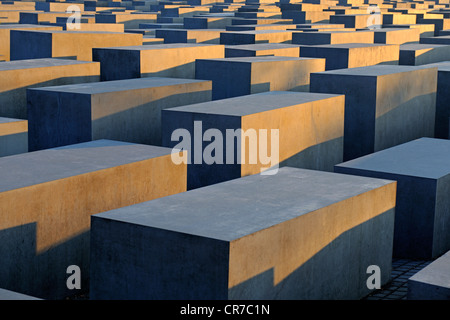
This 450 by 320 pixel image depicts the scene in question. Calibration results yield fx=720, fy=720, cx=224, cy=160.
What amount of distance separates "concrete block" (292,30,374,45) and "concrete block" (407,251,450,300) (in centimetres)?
1581

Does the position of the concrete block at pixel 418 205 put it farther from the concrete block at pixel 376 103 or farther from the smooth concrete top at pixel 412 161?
the concrete block at pixel 376 103

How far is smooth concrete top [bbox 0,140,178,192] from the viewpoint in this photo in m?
7.84

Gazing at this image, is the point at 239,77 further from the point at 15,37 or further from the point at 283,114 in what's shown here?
the point at 15,37

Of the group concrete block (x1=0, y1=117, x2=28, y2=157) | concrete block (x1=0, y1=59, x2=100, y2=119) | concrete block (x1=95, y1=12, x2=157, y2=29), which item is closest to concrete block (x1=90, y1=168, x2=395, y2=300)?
concrete block (x1=0, y1=117, x2=28, y2=157)

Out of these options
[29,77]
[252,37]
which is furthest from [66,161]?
[252,37]

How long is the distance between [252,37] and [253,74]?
672cm

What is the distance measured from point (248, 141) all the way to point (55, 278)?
3.57 meters

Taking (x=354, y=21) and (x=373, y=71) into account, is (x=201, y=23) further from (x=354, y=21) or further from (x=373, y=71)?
(x=373, y=71)

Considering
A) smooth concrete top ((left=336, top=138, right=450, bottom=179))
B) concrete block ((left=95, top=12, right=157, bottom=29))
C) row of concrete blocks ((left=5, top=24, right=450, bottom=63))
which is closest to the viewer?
smooth concrete top ((left=336, top=138, right=450, bottom=179))

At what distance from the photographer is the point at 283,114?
11.1 meters

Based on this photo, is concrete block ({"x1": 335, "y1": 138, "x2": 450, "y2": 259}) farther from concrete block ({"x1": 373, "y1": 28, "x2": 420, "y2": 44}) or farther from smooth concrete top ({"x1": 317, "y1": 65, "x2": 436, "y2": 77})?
concrete block ({"x1": 373, "y1": 28, "x2": 420, "y2": 44})

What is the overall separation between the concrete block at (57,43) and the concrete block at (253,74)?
12.2ft

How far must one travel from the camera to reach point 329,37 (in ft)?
70.0
